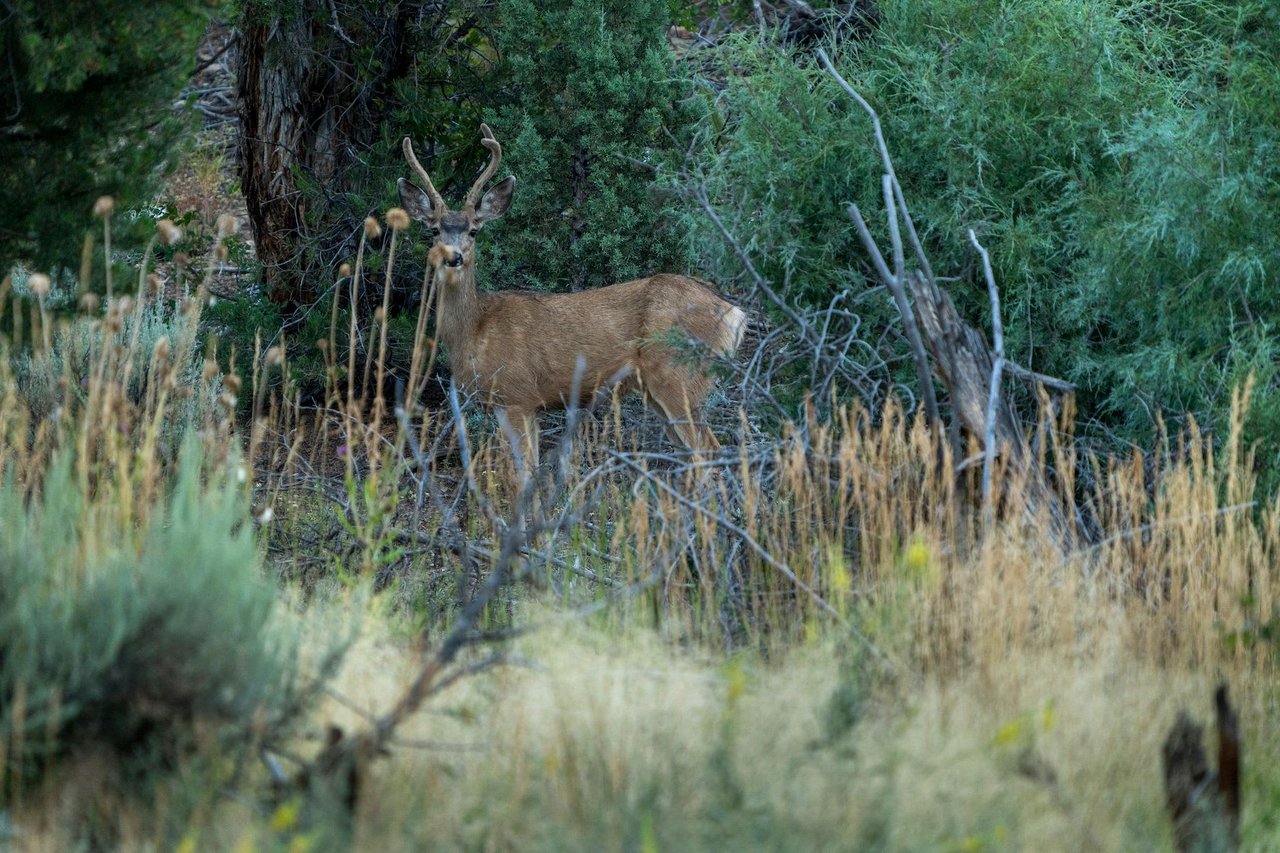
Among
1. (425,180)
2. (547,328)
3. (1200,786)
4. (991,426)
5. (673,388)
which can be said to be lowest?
(673,388)

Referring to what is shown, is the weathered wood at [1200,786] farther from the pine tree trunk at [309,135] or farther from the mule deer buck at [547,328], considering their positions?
the pine tree trunk at [309,135]

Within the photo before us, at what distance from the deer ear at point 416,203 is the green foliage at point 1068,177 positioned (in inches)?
77.3

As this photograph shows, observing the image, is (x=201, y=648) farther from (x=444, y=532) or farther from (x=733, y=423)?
(x=733, y=423)

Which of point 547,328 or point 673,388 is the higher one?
point 547,328

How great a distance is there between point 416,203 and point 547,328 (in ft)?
3.58

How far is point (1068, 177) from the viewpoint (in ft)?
23.2

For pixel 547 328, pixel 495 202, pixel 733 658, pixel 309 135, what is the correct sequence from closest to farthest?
pixel 733 658
pixel 495 202
pixel 547 328
pixel 309 135

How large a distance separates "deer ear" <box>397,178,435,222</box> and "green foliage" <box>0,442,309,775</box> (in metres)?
5.47

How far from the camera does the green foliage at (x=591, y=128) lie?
9602 mm

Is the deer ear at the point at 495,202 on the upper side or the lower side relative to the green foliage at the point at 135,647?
upper

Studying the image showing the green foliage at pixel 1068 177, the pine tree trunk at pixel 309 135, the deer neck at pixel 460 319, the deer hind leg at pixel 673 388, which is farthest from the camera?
the pine tree trunk at pixel 309 135

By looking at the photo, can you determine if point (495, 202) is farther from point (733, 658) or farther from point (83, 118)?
point (733, 658)

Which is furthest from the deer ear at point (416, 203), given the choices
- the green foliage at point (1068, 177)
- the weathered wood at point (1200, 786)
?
the weathered wood at point (1200, 786)

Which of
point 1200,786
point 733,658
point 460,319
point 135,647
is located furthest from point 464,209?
point 1200,786
